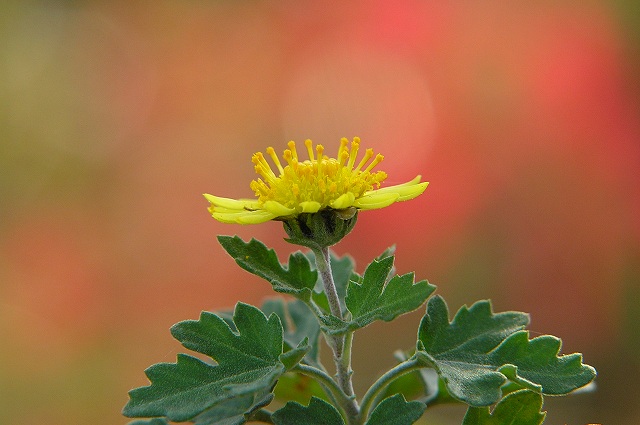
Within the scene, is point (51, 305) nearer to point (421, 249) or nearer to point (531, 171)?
point (421, 249)

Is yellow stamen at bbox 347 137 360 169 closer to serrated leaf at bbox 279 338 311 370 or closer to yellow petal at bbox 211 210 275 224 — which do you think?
yellow petal at bbox 211 210 275 224

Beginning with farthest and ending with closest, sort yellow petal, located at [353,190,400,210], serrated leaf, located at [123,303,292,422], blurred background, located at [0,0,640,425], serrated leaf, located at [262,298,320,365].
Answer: blurred background, located at [0,0,640,425] → serrated leaf, located at [262,298,320,365] → yellow petal, located at [353,190,400,210] → serrated leaf, located at [123,303,292,422]

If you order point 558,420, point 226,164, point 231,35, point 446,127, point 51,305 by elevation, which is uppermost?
point 231,35

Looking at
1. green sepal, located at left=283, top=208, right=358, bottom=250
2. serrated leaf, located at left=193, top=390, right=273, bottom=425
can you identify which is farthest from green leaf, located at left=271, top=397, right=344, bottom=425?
green sepal, located at left=283, top=208, right=358, bottom=250

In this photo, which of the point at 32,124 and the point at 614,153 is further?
the point at 32,124

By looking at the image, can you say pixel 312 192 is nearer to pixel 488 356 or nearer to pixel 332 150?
pixel 488 356

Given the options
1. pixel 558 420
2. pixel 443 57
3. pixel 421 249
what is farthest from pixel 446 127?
pixel 558 420
